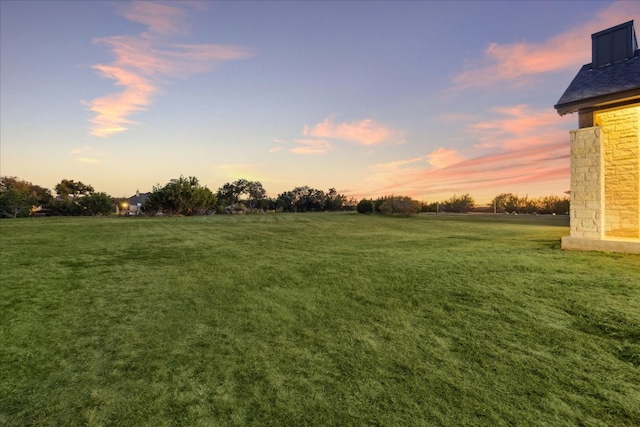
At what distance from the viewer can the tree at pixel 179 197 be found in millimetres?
33500

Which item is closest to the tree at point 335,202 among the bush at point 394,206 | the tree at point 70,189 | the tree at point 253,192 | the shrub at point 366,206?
the tree at point 253,192

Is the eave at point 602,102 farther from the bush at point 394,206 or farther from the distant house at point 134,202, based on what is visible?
the distant house at point 134,202

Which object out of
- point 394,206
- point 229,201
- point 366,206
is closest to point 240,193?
point 229,201

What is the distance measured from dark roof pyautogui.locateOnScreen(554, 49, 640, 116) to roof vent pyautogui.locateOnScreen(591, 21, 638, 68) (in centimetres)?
25

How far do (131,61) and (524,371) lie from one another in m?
17.5

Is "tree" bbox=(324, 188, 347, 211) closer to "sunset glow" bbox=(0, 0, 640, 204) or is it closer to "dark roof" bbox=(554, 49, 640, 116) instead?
"sunset glow" bbox=(0, 0, 640, 204)

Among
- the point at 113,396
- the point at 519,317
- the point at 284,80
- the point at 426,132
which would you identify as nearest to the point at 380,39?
the point at 284,80

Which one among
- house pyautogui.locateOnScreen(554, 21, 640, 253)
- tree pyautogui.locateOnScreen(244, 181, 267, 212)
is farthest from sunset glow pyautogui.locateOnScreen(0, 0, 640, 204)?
tree pyautogui.locateOnScreen(244, 181, 267, 212)

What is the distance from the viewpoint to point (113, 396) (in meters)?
1.97

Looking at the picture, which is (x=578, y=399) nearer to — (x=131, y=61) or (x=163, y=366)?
(x=163, y=366)

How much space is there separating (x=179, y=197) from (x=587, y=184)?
36.5 m

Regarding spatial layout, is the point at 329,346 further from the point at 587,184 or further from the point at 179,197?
the point at 179,197

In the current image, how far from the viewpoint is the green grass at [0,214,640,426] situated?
1.79 m

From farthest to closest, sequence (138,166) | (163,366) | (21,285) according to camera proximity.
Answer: (138,166) < (21,285) < (163,366)
